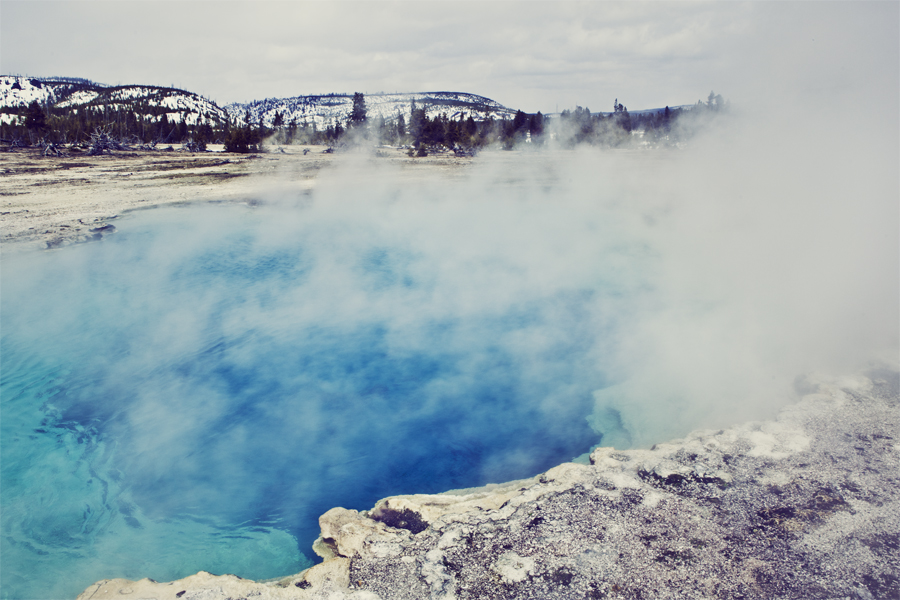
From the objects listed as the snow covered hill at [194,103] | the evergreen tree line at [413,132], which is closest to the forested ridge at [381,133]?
the evergreen tree line at [413,132]

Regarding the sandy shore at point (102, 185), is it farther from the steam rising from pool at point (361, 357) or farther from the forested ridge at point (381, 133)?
the forested ridge at point (381, 133)

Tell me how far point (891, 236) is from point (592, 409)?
207 inches

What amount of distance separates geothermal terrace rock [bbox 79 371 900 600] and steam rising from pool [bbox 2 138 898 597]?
63 centimetres

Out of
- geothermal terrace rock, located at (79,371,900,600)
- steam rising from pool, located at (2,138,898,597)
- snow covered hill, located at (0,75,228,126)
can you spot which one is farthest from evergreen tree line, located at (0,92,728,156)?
A: snow covered hill, located at (0,75,228,126)

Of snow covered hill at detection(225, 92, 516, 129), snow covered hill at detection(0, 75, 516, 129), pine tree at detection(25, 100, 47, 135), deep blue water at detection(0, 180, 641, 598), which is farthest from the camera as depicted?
snow covered hill at detection(225, 92, 516, 129)

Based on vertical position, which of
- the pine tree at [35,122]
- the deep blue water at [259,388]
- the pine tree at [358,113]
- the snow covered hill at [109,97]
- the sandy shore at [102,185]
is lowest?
the deep blue water at [259,388]

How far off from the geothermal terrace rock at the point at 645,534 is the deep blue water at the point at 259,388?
65 centimetres

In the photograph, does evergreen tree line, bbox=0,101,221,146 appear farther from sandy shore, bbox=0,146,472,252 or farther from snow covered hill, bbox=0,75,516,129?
snow covered hill, bbox=0,75,516,129

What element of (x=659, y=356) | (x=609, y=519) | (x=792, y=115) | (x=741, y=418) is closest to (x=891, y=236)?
(x=792, y=115)

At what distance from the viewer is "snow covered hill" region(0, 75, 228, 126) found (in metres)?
70.1

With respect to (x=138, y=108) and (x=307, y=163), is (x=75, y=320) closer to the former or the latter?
(x=307, y=163)

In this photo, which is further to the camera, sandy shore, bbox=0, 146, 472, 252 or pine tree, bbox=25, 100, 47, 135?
pine tree, bbox=25, 100, 47, 135

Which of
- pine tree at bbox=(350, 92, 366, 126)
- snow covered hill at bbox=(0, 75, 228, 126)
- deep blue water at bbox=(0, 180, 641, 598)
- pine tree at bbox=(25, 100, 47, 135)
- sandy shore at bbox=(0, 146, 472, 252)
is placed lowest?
deep blue water at bbox=(0, 180, 641, 598)

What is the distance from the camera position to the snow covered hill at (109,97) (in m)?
70.1
